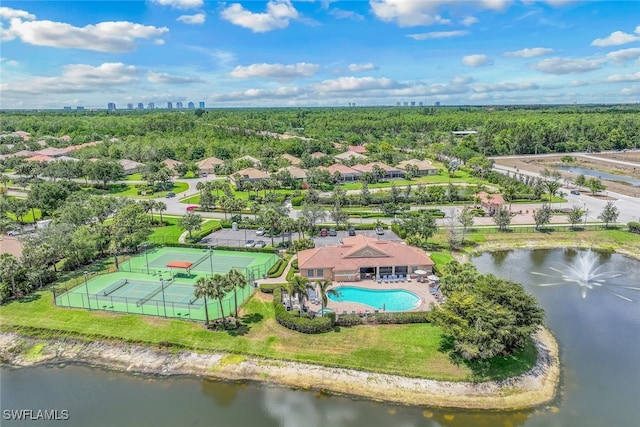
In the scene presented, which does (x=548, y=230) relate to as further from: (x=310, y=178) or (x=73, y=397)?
(x=73, y=397)

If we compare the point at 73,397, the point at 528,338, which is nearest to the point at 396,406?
the point at 528,338

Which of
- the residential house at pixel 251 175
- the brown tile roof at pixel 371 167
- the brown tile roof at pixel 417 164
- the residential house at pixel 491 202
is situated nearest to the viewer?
the residential house at pixel 491 202

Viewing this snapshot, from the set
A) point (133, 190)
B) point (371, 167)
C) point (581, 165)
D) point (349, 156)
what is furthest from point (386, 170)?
point (581, 165)

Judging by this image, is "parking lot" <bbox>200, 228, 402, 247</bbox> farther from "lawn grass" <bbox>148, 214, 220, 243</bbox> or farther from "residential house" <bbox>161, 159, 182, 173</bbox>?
"residential house" <bbox>161, 159, 182, 173</bbox>

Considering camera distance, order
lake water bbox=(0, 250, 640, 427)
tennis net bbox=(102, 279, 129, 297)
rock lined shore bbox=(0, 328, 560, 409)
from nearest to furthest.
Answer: lake water bbox=(0, 250, 640, 427), rock lined shore bbox=(0, 328, 560, 409), tennis net bbox=(102, 279, 129, 297)

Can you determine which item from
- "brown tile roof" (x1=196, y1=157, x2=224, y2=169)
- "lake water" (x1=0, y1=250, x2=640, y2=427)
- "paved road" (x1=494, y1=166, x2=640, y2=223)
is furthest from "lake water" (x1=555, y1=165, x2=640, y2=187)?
"brown tile roof" (x1=196, y1=157, x2=224, y2=169)

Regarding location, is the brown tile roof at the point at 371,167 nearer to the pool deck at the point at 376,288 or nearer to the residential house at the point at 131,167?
the residential house at the point at 131,167

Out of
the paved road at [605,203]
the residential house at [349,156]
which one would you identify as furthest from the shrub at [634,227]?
the residential house at [349,156]

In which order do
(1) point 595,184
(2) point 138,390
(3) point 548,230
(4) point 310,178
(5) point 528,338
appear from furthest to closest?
(4) point 310,178
(1) point 595,184
(3) point 548,230
(5) point 528,338
(2) point 138,390
